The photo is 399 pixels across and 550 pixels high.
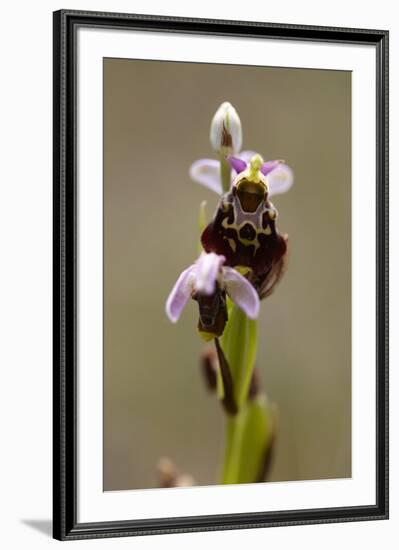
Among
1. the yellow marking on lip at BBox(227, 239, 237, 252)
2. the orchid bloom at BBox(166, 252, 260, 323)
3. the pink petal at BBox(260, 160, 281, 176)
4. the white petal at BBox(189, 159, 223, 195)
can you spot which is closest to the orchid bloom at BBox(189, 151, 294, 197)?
the white petal at BBox(189, 159, 223, 195)

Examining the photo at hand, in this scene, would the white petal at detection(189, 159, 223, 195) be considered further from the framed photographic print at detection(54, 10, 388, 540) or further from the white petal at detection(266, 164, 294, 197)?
the white petal at detection(266, 164, 294, 197)

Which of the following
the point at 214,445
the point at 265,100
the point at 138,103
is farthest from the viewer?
the point at 214,445

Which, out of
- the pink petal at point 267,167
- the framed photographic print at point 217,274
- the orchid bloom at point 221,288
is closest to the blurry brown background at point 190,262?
the framed photographic print at point 217,274

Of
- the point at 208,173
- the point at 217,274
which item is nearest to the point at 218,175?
the point at 208,173

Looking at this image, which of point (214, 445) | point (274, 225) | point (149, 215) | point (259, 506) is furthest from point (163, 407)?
point (274, 225)

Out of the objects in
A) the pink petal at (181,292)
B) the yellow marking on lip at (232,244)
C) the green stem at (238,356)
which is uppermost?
the yellow marking on lip at (232,244)

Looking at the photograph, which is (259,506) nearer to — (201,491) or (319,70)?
(201,491)

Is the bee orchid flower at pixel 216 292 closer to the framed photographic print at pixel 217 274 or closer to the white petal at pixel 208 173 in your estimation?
the framed photographic print at pixel 217 274
